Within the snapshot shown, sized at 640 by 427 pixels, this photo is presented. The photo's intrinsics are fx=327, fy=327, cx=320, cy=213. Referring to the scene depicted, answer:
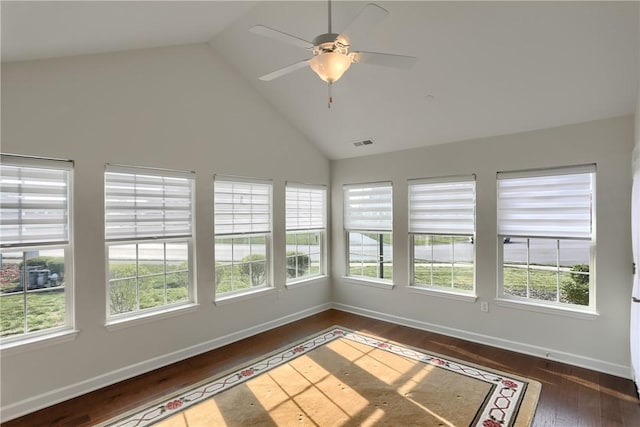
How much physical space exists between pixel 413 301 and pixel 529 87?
2893 millimetres

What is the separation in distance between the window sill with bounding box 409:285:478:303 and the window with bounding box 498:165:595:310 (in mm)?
345

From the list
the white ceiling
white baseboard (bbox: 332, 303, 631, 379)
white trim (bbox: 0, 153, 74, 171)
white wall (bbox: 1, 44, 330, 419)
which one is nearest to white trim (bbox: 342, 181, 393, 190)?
the white ceiling

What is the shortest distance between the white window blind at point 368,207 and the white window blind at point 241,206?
1.39 metres

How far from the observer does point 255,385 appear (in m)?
3.03

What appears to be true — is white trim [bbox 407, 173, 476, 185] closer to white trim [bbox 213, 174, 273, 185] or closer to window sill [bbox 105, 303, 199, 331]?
white trim [bbox 213, 174, 273, 185]

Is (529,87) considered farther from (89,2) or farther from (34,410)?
(34,410)

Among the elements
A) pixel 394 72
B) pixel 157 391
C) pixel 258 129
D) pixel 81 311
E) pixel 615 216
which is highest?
pixel 394 72

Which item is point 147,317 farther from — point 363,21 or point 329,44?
point 363,21

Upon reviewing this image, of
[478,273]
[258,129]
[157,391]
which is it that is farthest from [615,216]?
[157,391]

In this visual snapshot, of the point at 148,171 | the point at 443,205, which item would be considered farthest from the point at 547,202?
the point at 148,171

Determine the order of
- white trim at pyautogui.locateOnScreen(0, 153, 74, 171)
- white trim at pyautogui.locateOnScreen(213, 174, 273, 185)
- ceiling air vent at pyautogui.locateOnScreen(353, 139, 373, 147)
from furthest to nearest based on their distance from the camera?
ceiling air vent at pyautogui.locateOnScreen(353, 139, 373, 147), white trim at pyautogui.locateOnScreen(213, 174, 273, 185), white trim at pyautogui.locateOnScreen(0, 153, 74, 171)

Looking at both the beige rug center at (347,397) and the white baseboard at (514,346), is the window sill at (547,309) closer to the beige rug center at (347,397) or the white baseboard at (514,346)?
the white baseboard at (514,346)

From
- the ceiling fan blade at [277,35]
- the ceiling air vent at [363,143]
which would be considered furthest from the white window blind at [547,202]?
the ceiling fan blade at [277,35]

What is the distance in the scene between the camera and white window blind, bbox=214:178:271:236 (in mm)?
3959
